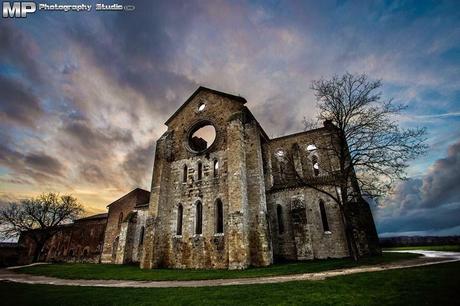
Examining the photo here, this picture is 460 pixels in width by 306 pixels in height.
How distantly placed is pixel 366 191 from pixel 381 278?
7.54 m

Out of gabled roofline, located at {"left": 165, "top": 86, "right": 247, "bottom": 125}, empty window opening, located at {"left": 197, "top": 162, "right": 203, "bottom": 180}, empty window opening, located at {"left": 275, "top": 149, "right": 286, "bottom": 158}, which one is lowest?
empty window opening, located at {"left": 197, "top": 162, "right": 203, "bottom": 180}

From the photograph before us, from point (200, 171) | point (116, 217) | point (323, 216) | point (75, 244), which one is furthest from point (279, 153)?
point (75, 244)

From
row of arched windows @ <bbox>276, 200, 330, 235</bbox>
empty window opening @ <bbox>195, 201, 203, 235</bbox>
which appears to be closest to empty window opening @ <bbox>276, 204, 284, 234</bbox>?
row of arched windows @ <bbox>276, 200, 330, 235</bbox>

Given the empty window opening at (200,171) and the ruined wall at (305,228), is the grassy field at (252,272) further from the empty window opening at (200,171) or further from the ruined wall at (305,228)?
the empty window opening at (200,171)

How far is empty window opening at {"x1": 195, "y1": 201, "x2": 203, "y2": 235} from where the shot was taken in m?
17.9

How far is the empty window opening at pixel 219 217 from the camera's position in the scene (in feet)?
56.4

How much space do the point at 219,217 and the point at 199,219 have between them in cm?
186

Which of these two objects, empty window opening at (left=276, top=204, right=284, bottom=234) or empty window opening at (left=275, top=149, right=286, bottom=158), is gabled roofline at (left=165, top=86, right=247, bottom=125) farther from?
empty window opening at (left=276, top=204, right=284, bottom=234)

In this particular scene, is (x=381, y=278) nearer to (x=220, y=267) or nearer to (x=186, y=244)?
(x=220, y=267)

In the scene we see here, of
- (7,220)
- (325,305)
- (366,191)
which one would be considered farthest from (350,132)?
(7,220)

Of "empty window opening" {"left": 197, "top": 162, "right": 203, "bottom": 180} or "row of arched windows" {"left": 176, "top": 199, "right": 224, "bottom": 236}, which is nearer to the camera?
"row of arched windows" {"left": 176, "top": 199, "right": 224, "bottom": 236}

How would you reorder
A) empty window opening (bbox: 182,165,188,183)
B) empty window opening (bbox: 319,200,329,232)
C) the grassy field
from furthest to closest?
empty window opening (bbox: 182,165,188,183)
empty window opening (bbox: 319,200,329,232)
the grassy field

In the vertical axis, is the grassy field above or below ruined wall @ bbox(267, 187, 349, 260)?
below

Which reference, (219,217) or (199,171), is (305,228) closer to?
(219,217)
